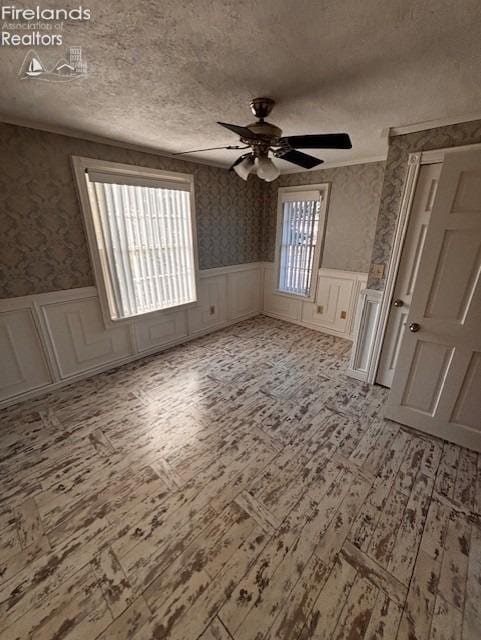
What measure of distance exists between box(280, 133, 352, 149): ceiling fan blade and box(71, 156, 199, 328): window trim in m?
1.88

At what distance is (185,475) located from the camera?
1759mm

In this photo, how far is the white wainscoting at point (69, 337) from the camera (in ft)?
7.71

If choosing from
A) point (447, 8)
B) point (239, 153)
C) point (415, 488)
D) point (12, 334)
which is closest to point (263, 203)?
point (239, 153)

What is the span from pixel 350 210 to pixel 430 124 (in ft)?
4.95

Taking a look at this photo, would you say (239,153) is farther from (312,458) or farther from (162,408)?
(312,458)

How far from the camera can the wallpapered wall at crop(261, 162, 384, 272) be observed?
129 inches

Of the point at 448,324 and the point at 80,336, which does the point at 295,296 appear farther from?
the point at 80,336

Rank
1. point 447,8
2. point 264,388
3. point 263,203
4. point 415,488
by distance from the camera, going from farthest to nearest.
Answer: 1. point 263,203
2. point 264,388
3. point 415,488
4. point 447,8

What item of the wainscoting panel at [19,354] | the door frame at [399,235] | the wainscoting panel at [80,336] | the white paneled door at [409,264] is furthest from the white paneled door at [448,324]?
the wainscoting panel at [19,354]

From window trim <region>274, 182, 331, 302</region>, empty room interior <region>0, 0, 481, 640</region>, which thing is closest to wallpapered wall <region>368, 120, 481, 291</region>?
empty room interior <region>0, 0, 481, 640</region>

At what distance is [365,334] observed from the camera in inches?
110

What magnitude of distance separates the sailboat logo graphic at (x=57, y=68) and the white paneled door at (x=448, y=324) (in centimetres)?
A: 219

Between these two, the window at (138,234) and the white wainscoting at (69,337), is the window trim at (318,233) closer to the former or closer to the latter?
the white wainscoting at (69,337)

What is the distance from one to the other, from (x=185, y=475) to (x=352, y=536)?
41.5 inches
